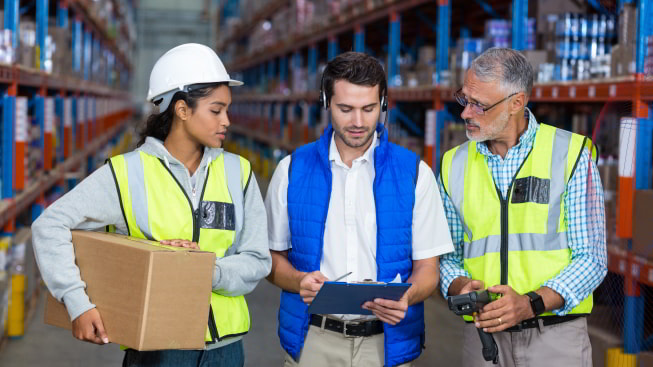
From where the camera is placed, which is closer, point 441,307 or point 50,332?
point 50,332

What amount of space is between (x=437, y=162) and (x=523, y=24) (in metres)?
1.67

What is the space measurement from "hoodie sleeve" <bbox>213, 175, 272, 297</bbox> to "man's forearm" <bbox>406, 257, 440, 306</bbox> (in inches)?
17.5

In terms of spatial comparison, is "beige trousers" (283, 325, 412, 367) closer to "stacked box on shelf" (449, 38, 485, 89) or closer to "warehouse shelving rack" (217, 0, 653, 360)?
"warehouse shelving rack" (217, 0, 653, 360)

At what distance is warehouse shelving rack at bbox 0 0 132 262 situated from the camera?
5.24 meters

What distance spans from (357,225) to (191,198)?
0.53 metres

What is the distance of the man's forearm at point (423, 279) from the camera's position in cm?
237

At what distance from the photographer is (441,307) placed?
252 inches

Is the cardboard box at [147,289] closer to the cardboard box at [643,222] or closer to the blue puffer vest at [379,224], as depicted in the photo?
the blue puffer vest at [379,224]

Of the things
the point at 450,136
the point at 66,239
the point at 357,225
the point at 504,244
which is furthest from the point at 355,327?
the point at 450,136

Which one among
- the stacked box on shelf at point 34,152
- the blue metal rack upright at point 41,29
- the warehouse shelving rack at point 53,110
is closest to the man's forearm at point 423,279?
the warehouse shelving rack at point 53,110

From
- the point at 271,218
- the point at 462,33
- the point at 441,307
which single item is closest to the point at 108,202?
the point at 271,218

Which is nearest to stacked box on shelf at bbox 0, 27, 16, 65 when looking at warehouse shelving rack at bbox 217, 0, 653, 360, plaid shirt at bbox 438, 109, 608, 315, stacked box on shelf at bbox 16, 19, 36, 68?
stacked box on shelf at bbox 16, 19, 36, 68

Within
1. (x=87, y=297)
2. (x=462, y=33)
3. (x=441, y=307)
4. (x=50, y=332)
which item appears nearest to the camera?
(x=87, y=297)

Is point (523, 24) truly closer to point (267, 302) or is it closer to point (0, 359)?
point (267, 302)
